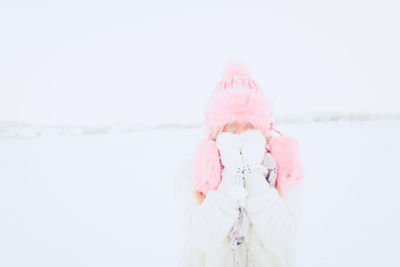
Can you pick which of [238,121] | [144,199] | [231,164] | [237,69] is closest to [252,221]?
[231,164]

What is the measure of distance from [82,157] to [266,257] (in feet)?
8.60

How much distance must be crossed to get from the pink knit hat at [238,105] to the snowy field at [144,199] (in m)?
0.18

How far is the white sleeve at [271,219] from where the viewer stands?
72 centimetres

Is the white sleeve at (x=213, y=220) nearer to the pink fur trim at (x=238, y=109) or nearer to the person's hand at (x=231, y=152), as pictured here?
the person's hand at (x=231, y=152)

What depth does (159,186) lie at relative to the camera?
2406mm

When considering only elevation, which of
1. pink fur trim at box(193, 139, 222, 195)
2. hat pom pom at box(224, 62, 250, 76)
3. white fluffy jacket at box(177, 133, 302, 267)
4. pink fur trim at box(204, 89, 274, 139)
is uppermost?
hat pom pom at box(224, 62, 250, 76)

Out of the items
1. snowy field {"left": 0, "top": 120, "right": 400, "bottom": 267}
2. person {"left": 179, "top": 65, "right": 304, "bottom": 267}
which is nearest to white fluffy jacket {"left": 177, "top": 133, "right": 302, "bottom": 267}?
person {"left": 179, "top": 65, "right": 304, "bottom": 267}

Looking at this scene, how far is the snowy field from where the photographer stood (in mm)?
1591

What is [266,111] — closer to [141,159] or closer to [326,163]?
[326,163]

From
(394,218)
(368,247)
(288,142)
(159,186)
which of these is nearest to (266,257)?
(288,142)

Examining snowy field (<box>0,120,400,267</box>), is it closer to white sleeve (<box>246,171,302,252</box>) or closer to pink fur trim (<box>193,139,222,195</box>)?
pink fur trim (<box>193,139,222,195</box>)

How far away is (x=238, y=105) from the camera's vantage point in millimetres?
812

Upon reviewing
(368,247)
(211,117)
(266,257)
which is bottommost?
(266,257)

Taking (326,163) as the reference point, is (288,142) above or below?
below
